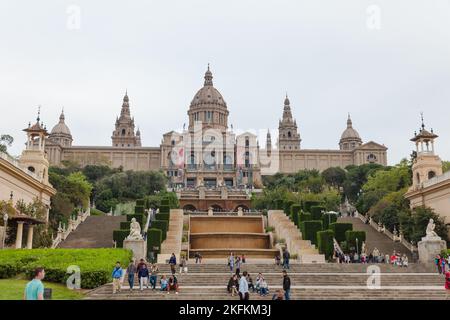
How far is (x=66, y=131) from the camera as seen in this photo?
5792 inches

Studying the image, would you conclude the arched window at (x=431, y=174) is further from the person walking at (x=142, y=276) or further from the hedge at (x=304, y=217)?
the person walking at (x=142, y=276)

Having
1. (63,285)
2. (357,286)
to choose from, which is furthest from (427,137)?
(63,285)

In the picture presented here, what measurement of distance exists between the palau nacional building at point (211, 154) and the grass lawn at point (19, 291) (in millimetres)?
92836

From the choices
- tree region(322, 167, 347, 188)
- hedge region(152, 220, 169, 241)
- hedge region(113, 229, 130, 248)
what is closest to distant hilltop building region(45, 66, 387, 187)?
tree region(322, 167, 347, 188)

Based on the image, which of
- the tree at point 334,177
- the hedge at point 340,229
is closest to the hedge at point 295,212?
the hedge at point 340,229

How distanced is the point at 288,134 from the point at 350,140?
18.9m

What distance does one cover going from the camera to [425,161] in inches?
2035

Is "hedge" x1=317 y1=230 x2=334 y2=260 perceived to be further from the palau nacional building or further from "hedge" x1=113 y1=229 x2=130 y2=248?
the palau nacional building

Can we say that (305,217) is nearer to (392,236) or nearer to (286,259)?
(392,236)

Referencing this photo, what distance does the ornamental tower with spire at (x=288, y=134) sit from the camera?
153000 millimetres

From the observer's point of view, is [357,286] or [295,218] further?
[295,218]

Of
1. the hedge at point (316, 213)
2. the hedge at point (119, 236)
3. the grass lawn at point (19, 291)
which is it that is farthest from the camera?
the hedge at point (316, 213)

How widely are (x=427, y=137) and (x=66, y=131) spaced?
116m
